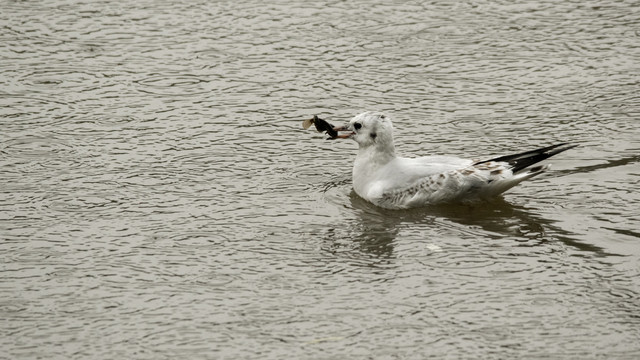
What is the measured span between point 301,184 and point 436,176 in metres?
1.07

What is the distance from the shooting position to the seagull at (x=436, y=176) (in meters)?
8.38

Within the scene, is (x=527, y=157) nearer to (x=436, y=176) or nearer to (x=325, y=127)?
(x=436, y=176)

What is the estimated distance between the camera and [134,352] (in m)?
6.39

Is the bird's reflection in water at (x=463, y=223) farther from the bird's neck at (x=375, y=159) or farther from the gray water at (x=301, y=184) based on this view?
the bird's neck at (x=375, y=159)

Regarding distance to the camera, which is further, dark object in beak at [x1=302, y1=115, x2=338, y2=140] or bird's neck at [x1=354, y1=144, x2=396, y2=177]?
dark object in beak at [x1=302, y1=115, x2=338, y2=140]

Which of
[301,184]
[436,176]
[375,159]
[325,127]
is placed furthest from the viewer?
[325,127]

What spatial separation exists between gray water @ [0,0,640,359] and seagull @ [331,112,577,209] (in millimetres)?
137

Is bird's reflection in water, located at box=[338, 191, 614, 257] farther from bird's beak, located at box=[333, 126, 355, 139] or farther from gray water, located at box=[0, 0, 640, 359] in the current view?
bird's beak, located at box=[333, 126, 355, 139]

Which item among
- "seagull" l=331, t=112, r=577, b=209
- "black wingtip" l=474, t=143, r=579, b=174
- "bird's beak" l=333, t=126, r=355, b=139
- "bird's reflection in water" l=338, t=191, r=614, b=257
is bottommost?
"bird's reflection in water" l=338, t=191, r=614, b=257

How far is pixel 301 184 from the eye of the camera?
8.83 metres

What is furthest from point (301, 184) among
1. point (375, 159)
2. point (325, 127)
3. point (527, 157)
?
point (527, 157)

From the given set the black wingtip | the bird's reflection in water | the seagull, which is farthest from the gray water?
the black wingtip

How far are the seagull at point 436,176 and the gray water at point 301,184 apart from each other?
5.4 inches

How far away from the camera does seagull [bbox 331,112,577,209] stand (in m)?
8.38
